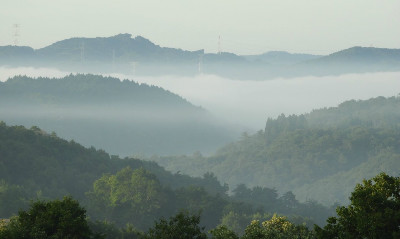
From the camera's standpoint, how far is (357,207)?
3095 cm

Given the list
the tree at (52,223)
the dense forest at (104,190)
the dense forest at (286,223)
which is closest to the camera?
the dense forest at (286,223)

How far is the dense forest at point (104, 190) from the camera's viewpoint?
118 metres

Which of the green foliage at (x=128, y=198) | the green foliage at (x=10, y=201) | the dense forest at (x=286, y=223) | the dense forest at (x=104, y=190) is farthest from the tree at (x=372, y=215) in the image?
the green foliage at (x=128, y=198)

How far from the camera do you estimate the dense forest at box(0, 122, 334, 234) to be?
387 ft

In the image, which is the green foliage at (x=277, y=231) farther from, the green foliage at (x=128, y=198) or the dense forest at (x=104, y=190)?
the green foliage at (x=128, y=198)

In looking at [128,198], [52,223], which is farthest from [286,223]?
[128,198]

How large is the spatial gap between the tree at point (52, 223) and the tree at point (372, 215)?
51.2 feet

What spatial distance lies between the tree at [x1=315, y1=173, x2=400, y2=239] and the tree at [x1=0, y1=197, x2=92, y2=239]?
15609 millimetres

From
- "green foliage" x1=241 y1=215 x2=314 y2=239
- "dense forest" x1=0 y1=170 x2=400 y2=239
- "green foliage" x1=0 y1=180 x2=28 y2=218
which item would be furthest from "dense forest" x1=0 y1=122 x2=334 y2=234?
"dense forest" x1=0 y1=170 x2=400 y2=239

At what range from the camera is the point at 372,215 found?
1168 inches

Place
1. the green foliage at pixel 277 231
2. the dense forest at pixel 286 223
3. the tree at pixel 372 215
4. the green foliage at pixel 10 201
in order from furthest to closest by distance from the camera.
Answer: the green foliage at pixel 10 201 → the green foliage at pixel 277 231 → the dense forest at pixel 286 223 → the tree at pixel 372 215

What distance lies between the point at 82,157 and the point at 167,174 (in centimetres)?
3431

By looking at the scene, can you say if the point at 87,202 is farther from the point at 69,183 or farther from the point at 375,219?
the point at 375,219

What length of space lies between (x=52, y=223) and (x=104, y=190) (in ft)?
293
